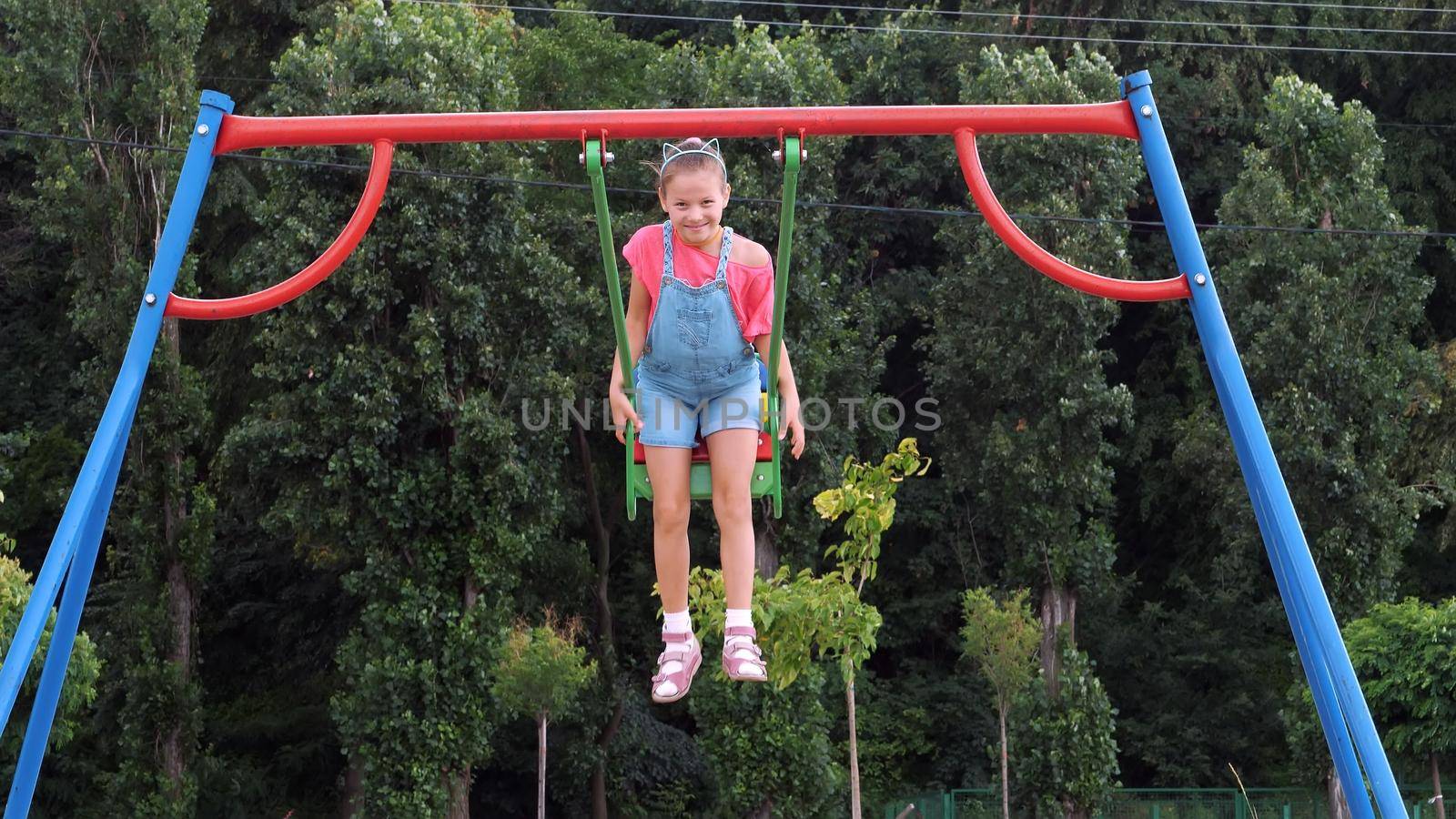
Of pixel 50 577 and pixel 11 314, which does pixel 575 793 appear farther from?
pixel 50 577

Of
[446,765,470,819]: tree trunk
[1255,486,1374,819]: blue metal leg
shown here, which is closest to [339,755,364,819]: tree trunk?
[446,765,470,819]: tree trunk

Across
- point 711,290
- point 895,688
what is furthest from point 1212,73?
point 711,290

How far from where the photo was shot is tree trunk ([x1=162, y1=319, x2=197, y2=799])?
18062 mm

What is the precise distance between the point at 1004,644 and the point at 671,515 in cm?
1306

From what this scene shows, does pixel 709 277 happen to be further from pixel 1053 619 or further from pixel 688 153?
pixel 1053 619

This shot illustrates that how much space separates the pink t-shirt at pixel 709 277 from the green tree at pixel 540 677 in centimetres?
1173

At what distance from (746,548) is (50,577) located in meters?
2.23

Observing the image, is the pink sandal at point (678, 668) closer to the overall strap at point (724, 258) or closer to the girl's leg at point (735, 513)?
the girl's leg at point (735, 513)

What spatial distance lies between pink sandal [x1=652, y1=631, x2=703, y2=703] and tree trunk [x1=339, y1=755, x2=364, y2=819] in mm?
12819

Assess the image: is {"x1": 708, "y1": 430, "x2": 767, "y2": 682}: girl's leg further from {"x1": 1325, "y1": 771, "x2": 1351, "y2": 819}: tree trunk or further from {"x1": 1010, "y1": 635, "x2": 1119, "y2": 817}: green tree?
{"x1": 1325, "y1": 771, "x2": 1351, "y2": 819}: tree trunk

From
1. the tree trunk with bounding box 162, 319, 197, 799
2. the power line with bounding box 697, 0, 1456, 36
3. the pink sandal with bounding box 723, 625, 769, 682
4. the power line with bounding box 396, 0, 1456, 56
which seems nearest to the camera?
the pink sandal with bounding box 723, 625, 769, 682

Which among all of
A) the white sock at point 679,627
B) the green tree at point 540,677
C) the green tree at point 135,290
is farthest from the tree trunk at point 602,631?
the white sock at point 679,627

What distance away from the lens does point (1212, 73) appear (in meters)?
22.8

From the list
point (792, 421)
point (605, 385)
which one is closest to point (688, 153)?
point (792, 421)
